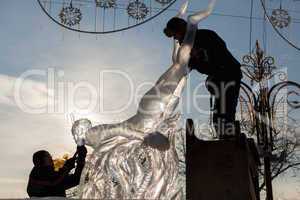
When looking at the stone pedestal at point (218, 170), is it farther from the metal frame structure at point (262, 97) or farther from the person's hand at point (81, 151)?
the metal frame structure at point (262, 97)

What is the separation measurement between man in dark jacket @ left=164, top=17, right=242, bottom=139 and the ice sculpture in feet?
4.42

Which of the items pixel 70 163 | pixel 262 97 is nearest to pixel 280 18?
pixel 262 97

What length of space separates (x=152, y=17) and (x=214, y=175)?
4394mm

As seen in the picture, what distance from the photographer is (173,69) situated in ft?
8.63

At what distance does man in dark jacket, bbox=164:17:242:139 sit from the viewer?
382cm

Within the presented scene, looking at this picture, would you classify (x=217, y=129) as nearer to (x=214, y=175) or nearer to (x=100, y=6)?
(x=214, y=175)

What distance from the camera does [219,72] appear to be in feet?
12.9

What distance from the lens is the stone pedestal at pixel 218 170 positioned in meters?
3.50

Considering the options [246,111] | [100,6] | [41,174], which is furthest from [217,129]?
[246,111]

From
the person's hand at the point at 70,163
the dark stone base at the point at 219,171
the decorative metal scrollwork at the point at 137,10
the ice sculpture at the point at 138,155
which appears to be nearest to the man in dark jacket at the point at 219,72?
the dark stone base at the point at 219,171

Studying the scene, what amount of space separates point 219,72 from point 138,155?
1.74m

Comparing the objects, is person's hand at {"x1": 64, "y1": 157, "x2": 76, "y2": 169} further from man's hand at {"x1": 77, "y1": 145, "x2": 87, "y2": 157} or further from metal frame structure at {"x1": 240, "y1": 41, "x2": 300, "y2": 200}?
metal frame structure at {"x1": 240, "y1": 41, "x2": 300, "y2": 200}

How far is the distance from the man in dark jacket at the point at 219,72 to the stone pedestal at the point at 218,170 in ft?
0.64

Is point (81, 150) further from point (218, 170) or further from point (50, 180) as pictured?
point (218, 170)
